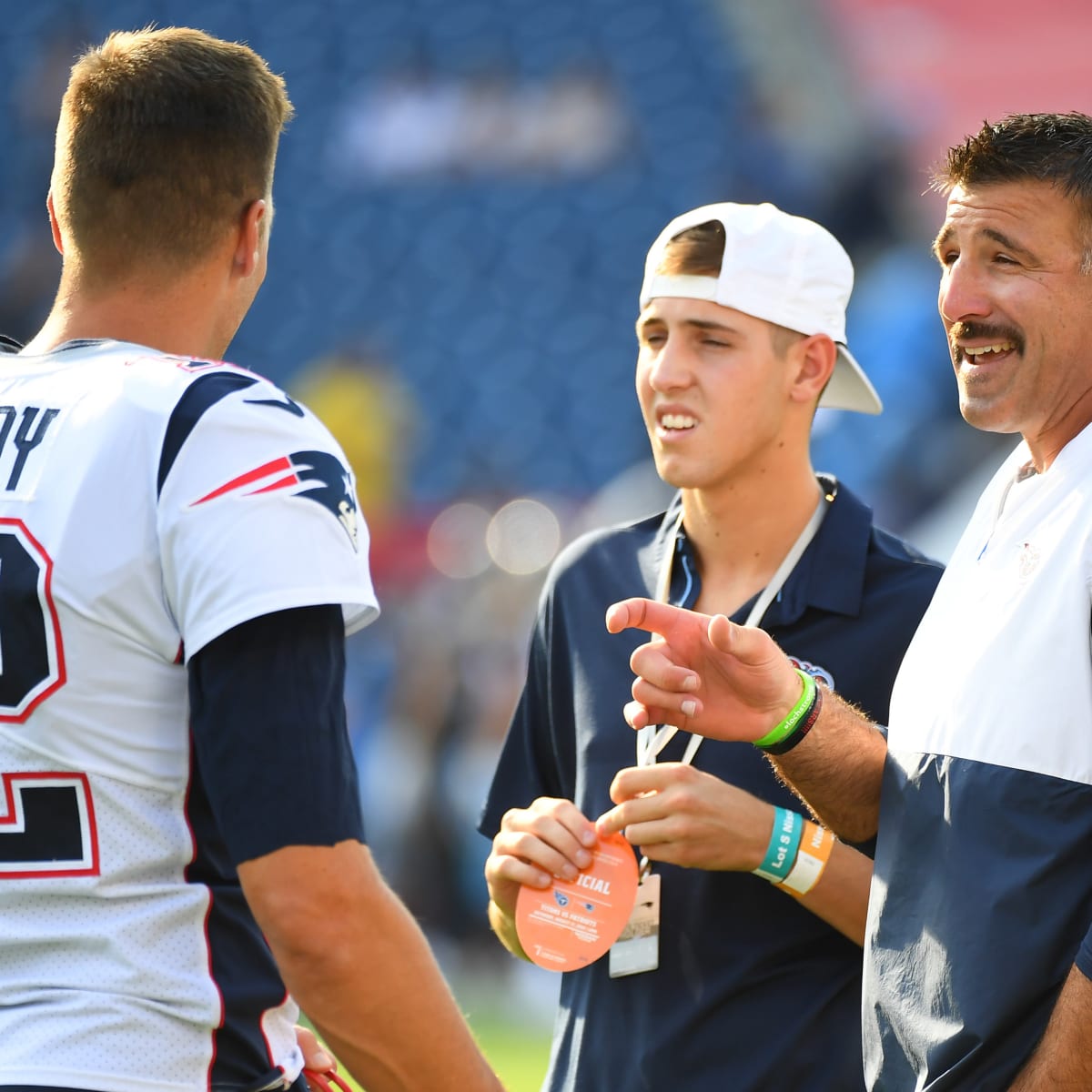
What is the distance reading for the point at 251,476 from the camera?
1586 millimetres

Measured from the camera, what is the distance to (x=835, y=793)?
2.09 meters

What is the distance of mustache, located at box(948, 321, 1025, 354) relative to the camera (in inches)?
75.9

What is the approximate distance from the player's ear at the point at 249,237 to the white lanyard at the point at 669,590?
2.97 ft

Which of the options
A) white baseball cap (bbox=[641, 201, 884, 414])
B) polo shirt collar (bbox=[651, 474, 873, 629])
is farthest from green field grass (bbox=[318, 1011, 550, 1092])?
white baseball cap (bbox=[641, 201, 884, 414])

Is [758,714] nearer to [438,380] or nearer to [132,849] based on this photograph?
[132,849]

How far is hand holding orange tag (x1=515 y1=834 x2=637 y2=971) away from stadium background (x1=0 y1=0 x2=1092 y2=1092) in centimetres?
584

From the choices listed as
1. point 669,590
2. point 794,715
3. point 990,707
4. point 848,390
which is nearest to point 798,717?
point 794,715

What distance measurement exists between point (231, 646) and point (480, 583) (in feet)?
24.2

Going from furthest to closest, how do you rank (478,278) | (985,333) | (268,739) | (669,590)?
(478,278), (669,590), (985,333), (268,739)

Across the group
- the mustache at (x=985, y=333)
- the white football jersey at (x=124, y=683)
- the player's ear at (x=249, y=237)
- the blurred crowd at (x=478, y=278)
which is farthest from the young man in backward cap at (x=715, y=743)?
the blurred crowd at (x=478, y=278)

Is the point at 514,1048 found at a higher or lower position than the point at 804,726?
lower

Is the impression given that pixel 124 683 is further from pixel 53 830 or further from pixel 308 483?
pixel 308 483

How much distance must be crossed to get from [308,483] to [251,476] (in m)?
0.06

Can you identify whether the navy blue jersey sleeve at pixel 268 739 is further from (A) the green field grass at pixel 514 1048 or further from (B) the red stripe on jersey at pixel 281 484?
(A) the green field grass at pixel 514 1048
